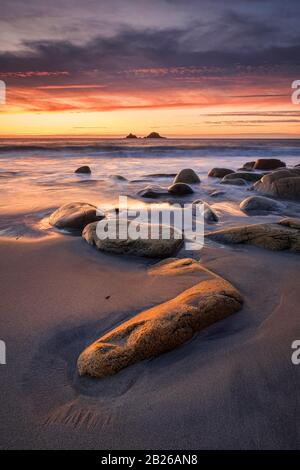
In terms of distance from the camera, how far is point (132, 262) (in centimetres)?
323

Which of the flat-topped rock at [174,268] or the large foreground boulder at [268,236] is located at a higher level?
the large foreground boulder at [268,236]

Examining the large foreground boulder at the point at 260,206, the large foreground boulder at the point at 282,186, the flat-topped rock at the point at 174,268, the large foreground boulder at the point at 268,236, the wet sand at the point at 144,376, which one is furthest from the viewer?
the large foreground boulder at the point at 282,186

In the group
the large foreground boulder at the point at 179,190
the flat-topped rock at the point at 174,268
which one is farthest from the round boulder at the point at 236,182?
the flat-topped rock at the point at 174,268

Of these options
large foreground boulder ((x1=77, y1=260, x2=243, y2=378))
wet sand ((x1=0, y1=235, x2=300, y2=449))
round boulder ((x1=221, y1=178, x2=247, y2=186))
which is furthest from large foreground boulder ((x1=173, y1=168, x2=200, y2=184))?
large foreground boulder ((x1=77, y1=260, x2=243, y2=378))

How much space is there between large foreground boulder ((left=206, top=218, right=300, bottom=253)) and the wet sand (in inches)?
26.6

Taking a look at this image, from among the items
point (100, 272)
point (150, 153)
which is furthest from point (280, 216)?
point (150, 153)

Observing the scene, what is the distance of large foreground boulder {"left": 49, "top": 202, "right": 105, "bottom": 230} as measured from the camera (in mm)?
4316

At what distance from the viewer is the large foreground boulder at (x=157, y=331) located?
1.74 meters

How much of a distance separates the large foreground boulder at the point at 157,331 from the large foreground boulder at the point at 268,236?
143cm

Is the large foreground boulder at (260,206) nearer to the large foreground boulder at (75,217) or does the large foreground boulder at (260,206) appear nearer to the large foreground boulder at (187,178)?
the large foreground boulder at (75,217)

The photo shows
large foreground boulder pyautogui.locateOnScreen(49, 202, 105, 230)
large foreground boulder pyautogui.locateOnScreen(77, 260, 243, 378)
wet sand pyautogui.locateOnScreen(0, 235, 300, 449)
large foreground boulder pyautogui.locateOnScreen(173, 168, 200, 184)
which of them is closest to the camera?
wet sand pyautogui.locateOnScreen(0, 235, 300, 449)

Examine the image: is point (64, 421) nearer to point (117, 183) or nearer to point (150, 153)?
point (117, 183)

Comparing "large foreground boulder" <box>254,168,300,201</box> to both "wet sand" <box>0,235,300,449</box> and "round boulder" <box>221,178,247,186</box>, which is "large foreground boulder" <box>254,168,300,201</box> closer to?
"round boulder" <box>221,178,247,186</box>

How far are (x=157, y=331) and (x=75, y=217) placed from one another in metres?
2.82
